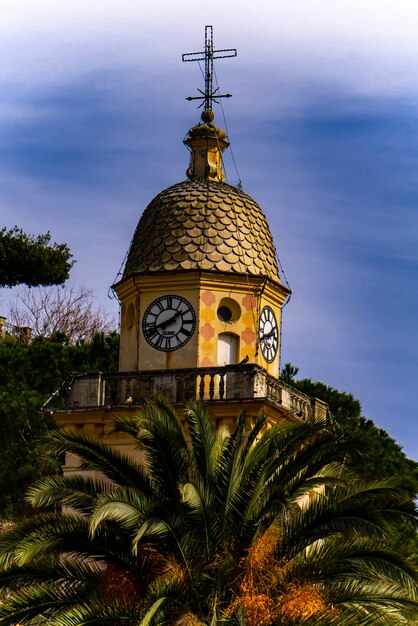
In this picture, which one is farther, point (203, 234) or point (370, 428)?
point (370, 428)

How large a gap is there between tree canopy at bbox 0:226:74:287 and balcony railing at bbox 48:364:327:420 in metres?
28.7

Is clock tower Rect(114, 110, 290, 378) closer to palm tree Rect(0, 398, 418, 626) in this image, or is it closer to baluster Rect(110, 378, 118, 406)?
baluster Rect(110, 378, 118, 406)

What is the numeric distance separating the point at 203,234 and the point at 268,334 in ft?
8.11

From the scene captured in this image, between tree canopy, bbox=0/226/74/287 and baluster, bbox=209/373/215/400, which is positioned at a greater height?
tree canopy, bbox=0/226/74/287

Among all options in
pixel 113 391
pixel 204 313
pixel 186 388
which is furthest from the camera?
pixel 204 313

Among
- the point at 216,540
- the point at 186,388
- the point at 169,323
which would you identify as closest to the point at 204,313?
the point at 169,323

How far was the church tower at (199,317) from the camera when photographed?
3472 centimetres

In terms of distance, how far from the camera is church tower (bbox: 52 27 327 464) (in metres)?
34.7

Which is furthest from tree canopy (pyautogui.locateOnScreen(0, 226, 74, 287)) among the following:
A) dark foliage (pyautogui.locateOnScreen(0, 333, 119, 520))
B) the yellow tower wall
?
the yellow tower wall

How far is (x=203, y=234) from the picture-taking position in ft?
121

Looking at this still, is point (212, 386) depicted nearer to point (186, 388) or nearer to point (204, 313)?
point (186, 388)

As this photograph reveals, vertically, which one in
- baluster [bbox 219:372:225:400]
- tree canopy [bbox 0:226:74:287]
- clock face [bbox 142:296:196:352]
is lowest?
baluster [bbox 219:372:225:400]

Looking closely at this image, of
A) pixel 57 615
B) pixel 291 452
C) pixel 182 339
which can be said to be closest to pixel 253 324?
pixel 182 339

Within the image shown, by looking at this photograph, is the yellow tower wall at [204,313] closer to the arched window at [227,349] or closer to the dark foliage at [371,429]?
the arched window at [227,349]
